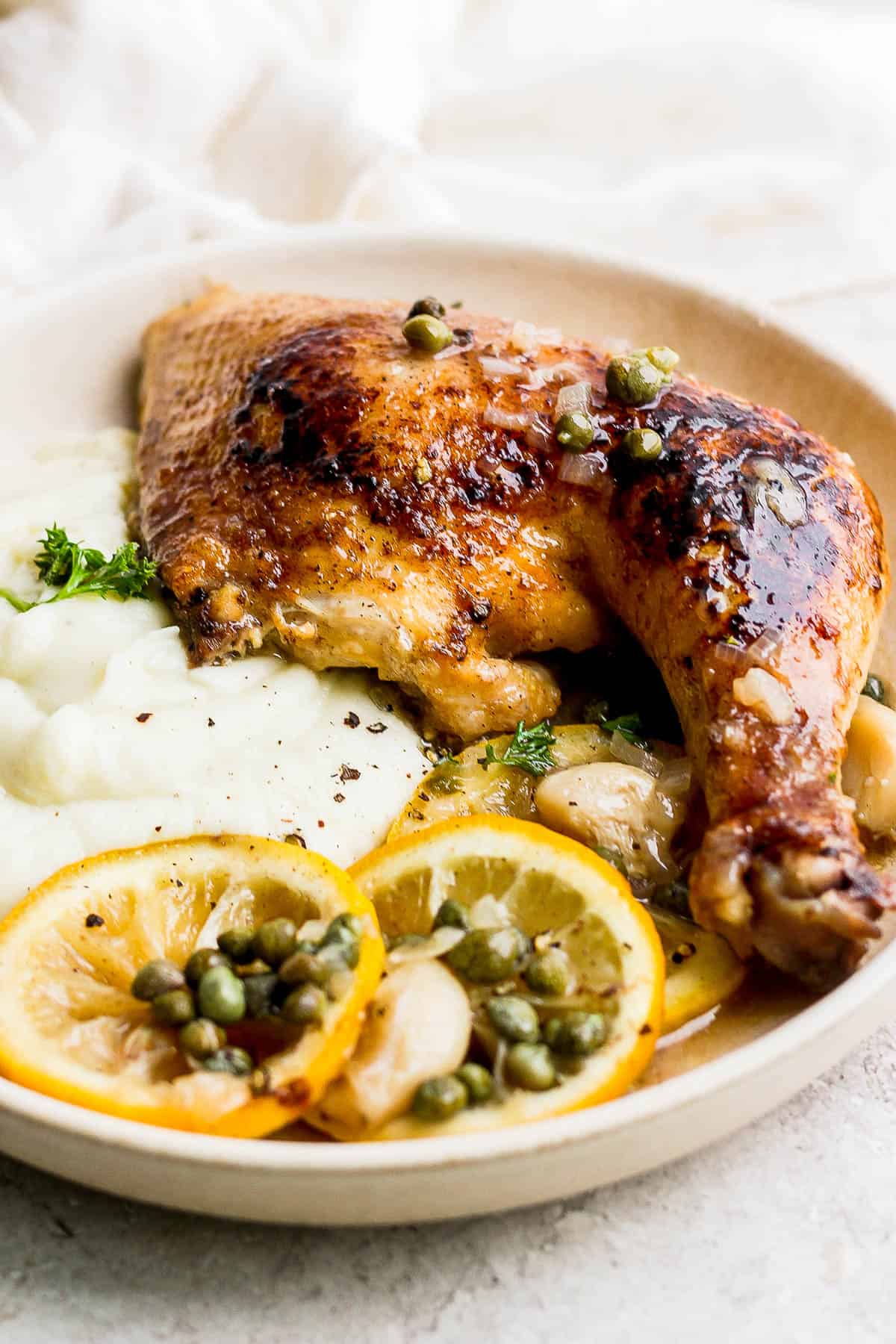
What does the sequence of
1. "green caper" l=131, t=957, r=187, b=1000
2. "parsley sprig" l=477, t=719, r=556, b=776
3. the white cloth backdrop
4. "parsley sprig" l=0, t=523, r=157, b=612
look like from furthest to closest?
1. the white cloth backdrop
2. "parsley sprig" l=0, t=523, r=157, b=612
3. "parsley sprig" l=477, t=719, r=556, b=776
4. "green caper" l=131, t=957, r=187, b=1000

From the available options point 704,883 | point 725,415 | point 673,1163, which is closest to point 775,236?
point 725,415

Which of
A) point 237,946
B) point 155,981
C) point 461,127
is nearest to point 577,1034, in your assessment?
point 237,946

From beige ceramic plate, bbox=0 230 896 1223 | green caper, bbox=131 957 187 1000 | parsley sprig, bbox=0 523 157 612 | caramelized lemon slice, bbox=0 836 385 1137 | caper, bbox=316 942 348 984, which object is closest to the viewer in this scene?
beige ceramic plate, bbox=0 230 896 1223

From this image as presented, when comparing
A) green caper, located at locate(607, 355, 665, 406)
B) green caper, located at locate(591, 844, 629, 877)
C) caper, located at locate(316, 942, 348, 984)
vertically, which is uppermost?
green caper, located at locate(607, 355, 665, 406)

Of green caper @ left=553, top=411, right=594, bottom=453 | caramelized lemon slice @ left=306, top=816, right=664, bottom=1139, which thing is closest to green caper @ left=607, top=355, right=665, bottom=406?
green caper @ left=553, top=411, right=594, bottom=453

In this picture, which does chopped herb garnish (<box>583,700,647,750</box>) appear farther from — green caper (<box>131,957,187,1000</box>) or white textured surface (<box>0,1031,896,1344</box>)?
green caper (<box>131,957,187,1000</box>)

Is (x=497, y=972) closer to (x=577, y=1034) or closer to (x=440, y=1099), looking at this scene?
(x=577, y=1034)
